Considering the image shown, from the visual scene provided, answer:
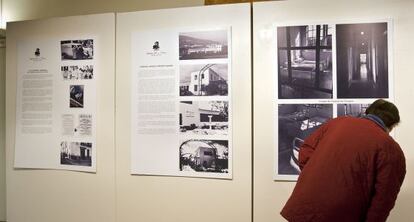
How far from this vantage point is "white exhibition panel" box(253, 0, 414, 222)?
2.26 metres

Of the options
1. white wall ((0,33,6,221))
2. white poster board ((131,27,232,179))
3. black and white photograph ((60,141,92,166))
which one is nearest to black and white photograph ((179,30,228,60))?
white poster board ((131,27,232,179))

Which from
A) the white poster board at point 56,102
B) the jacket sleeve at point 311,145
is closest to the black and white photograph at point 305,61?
the jacket sleeve at point 311,145

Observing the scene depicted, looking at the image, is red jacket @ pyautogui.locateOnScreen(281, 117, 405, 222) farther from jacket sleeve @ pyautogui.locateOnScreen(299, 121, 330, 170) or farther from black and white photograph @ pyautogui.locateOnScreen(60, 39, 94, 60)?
black and white photograph @ pyautogui.locateOnScreen(60, 39, 94, 60)

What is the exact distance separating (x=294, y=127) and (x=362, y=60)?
2.01ft

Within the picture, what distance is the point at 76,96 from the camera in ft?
9.21

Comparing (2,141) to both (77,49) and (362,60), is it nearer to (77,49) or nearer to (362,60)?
(77,49)

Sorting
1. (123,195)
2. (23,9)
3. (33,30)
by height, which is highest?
(23,9)

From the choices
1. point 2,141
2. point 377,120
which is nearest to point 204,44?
point 377,120

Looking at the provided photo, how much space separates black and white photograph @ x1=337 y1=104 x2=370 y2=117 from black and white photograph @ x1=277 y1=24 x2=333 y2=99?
118 millimetres

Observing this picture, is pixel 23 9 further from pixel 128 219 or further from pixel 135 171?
pixel 128 219

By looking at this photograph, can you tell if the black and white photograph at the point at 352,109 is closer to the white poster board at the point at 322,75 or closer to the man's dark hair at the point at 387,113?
the white poster board at the point at 322,75

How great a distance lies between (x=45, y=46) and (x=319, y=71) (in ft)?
7.09

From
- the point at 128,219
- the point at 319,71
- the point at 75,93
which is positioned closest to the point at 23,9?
the point at 75,93

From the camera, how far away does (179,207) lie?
2.60 metres
